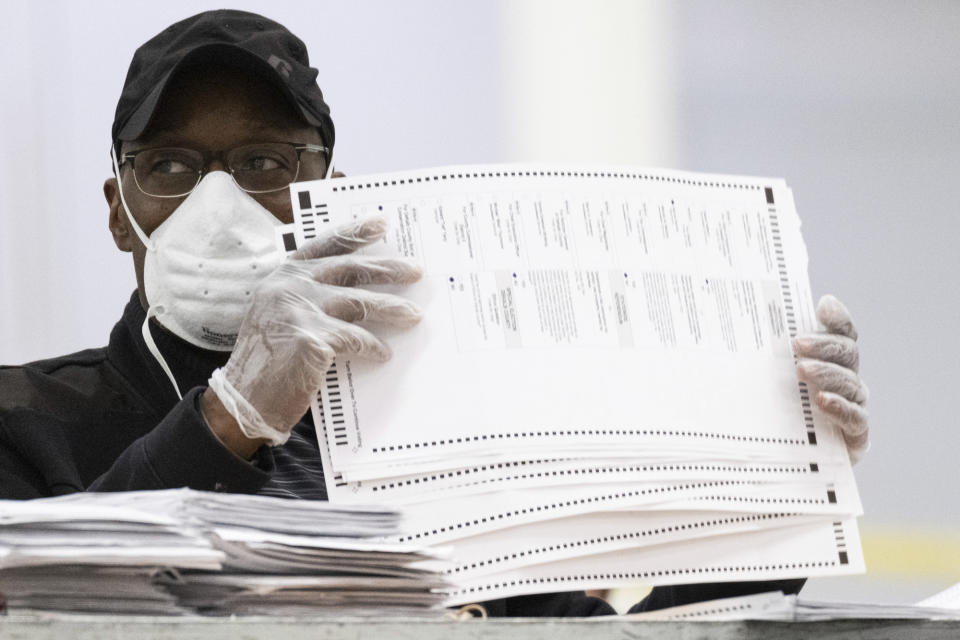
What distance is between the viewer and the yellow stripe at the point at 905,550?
9.27 ft

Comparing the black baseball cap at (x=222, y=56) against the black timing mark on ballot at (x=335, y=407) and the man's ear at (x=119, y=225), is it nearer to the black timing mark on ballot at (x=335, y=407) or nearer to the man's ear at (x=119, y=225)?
the man's ear at (x=119, y=225)

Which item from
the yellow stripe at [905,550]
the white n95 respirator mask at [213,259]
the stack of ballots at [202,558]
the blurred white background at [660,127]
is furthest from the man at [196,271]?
the yellow stripe at [905,550]

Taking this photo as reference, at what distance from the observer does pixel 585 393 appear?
3.62 ft

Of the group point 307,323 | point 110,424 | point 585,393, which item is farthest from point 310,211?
point 110,424

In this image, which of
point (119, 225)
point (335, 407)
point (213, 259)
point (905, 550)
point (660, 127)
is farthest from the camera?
point (905, 550)

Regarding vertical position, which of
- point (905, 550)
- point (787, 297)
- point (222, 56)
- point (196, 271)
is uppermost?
point (222, 56)

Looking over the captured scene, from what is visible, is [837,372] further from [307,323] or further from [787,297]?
[307,323]

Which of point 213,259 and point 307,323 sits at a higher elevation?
point 213,259

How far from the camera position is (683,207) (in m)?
1.20

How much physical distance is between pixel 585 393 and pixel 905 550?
6.58 ft

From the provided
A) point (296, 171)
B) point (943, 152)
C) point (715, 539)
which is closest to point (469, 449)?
point (715, 539)

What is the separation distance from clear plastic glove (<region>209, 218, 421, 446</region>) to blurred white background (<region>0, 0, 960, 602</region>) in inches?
47.0

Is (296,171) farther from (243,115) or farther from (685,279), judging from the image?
(685,279)

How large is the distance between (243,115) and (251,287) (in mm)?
253
